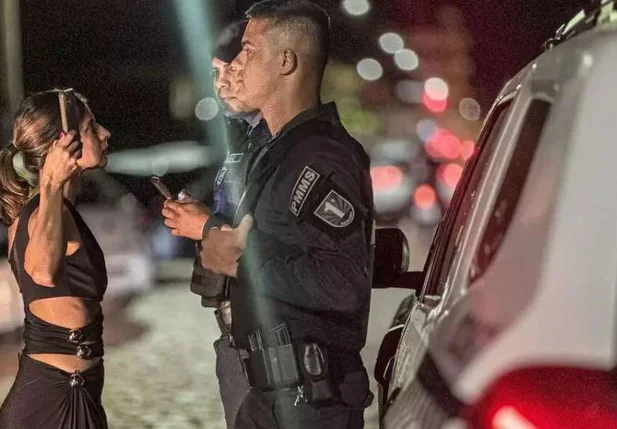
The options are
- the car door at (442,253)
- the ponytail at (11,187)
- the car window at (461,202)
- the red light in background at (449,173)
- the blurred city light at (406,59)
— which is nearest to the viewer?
A: the car door at (442,253)

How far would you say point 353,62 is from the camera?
5041cm

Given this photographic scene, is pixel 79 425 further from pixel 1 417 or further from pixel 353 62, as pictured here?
pixel 353 62

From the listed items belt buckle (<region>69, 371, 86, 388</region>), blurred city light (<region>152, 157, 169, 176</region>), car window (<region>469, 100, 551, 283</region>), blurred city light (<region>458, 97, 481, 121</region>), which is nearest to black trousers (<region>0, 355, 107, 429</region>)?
belt buckle (<region>69, 371, 86, 388</region>)

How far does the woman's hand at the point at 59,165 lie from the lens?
334 cm

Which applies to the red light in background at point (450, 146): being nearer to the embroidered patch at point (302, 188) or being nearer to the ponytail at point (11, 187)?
the ponytail at point (11, 187)

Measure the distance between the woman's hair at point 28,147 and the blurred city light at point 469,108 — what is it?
34.8 meters

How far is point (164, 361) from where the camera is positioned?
764 cm

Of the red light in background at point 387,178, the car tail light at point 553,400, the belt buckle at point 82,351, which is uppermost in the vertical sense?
the car tail light at point 553,400

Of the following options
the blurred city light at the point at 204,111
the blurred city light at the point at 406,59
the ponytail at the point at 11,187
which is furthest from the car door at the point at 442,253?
the blurred city light at the point at 406,59

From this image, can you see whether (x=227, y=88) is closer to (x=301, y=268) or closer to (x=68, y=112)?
(x=68, y=112)

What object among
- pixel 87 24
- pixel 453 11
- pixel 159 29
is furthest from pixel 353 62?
pixel 87 24

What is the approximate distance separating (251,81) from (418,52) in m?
46.3

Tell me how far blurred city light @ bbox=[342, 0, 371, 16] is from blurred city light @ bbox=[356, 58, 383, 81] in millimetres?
11438

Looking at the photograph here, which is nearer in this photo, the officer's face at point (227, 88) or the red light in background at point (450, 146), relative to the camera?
the officer's face at point (227, 88)
